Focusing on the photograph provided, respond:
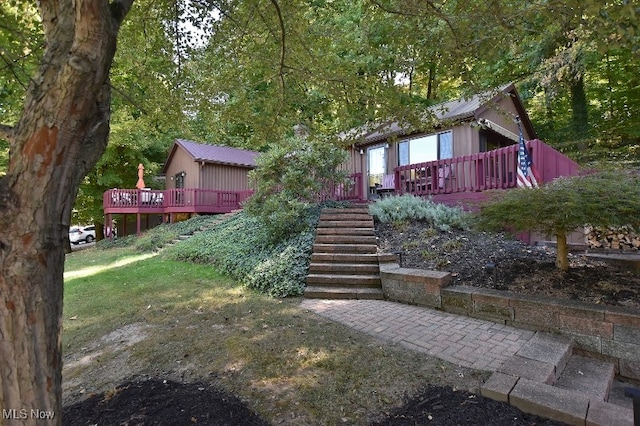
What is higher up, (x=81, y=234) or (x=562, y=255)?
(x=562, y=255)

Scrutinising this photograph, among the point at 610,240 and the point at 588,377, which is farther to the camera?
the point at 610,240

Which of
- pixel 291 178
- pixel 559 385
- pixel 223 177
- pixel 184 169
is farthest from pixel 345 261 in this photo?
pixel 184 169

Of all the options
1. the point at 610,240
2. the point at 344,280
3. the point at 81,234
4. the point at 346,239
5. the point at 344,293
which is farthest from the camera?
the point at 81,234

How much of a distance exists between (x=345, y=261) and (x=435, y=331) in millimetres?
2595

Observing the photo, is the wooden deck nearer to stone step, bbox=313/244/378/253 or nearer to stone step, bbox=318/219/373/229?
stone step, bbox=318/219/373/229

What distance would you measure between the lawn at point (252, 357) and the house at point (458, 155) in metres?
2.91

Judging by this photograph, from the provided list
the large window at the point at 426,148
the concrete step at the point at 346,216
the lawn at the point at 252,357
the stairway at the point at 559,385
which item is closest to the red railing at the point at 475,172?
the large window at the point at 426,148

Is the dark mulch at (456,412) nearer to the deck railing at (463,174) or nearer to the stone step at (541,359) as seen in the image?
the stone step at (541,359)

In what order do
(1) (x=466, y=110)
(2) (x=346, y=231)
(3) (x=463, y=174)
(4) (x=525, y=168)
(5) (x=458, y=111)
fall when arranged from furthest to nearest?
(5) (x=458, y=111)
(1) (x=466, y=110)
(3) (x=463, y=174)
(4) (x=525, y=168)
(2) (x=346, y=231)

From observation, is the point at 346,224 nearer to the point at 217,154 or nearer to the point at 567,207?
the point at 567,207

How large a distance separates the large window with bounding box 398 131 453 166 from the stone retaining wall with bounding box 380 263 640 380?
7.45 metres

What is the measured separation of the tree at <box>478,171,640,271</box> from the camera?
12.6 ft

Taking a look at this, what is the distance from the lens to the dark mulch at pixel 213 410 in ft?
7.56

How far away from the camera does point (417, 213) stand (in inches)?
302
